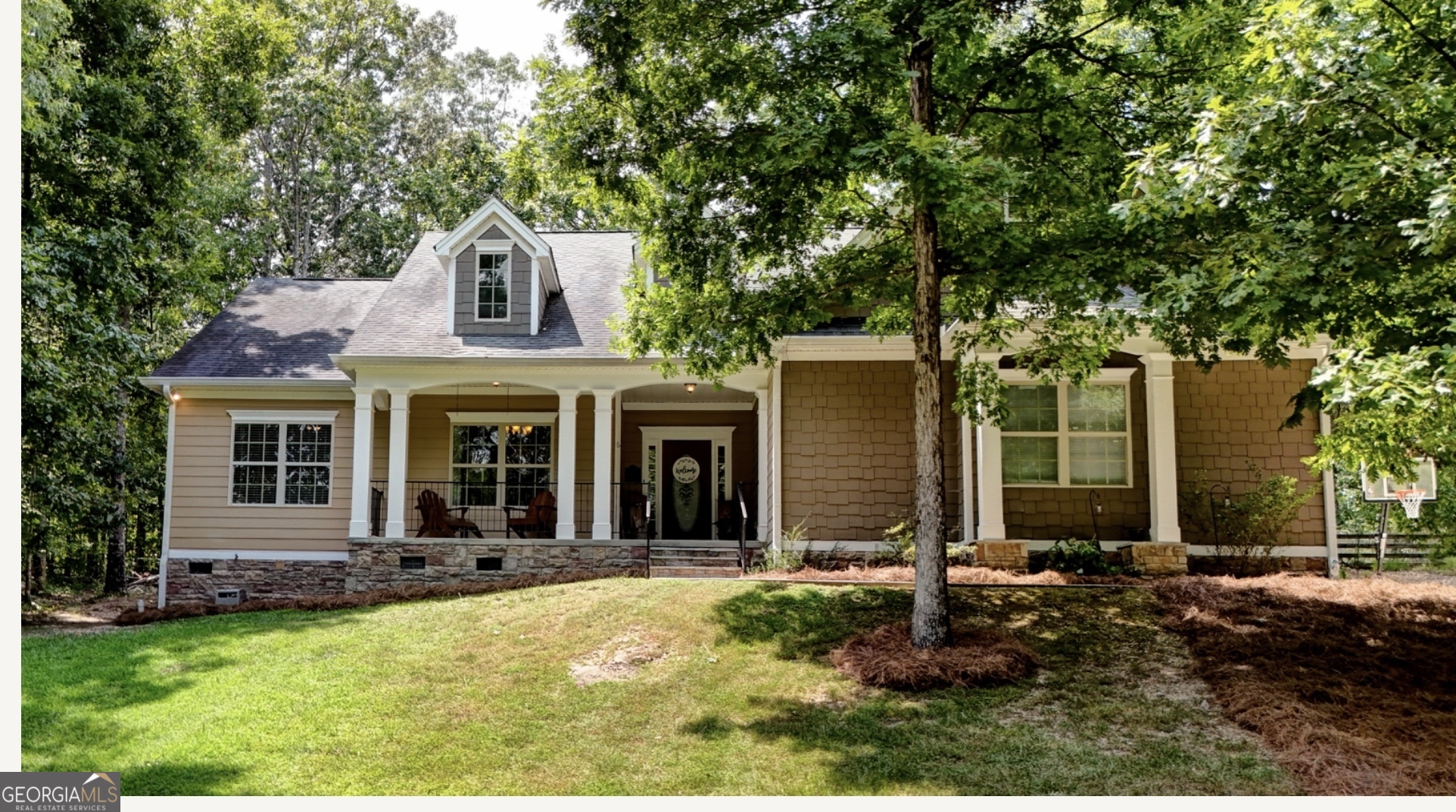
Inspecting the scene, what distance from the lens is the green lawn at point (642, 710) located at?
6.19 metres

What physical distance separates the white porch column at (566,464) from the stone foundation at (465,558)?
33cm

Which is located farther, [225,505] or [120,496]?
[120,496]

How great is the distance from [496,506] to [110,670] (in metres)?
6.26

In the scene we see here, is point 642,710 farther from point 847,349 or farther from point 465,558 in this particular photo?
point 847,349

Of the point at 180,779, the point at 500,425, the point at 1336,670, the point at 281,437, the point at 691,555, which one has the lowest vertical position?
the point at 180,779

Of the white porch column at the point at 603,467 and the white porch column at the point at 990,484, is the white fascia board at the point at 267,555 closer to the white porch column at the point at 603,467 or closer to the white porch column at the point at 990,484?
the white porch column at the point at 603,467

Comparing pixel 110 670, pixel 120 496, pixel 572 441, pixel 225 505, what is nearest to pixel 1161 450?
pixel 572 441

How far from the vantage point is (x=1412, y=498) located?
48.0 ft

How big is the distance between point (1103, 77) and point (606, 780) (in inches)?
300

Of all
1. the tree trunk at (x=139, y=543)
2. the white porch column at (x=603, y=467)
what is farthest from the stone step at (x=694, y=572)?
the tree trunk at (x=139, y=543)

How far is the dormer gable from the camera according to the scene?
1469 cm

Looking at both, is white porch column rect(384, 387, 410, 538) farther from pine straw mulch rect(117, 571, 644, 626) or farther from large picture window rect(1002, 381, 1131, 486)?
large picture window rect(1002, 381, 1131, 486)

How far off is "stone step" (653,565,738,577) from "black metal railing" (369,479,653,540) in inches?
92.2

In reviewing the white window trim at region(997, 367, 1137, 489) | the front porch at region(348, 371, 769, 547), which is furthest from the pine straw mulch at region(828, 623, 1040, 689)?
the front porch at region(348, 371, 769, 547)
